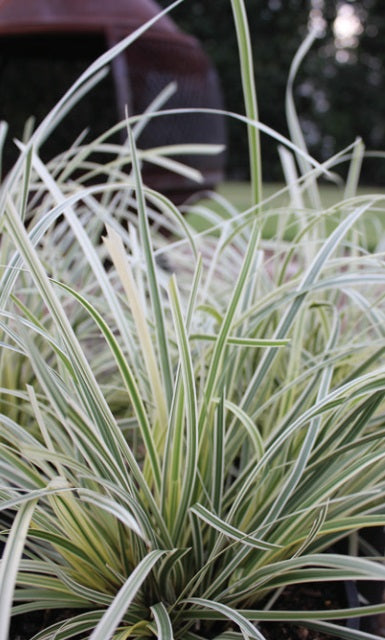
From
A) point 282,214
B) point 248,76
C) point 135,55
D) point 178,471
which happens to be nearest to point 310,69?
point 135,55

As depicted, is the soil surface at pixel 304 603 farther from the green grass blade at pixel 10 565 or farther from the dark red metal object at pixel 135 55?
the dark red metal object at pixel 135 55

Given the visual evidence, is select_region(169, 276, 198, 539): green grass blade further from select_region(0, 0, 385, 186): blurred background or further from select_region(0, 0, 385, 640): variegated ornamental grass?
select_region(0, 0, 385, 186): blurred background

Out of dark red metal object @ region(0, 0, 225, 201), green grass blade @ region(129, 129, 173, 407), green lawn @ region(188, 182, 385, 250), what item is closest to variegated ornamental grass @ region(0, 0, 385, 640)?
green grass blade @ region(129, 129, 173, 407)

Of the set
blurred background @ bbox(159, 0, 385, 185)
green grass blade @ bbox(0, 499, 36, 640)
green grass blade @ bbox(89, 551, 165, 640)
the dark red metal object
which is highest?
blurred background @ bbox(159, 0, 385, 185)

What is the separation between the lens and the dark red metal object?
1929 mm

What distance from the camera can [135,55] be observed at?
2.00 m

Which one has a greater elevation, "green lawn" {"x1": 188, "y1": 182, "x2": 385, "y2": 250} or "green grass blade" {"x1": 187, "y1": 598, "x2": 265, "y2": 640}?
"green lawn" {"x1": 188, "y1": 182, "x2": 385, "y2": 250}

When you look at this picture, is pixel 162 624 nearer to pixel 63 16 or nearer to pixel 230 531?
pixel 230 531

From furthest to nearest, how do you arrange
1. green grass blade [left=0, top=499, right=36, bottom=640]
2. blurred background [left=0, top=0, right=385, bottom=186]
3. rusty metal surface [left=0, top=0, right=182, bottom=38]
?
blurred background [left=0, top=0, right=385, bottom=186] < rusty metal surface [left=0, top=0, right=182, bottom=38] < green grass blade [left=0, top=499, right=36, bottom=640]

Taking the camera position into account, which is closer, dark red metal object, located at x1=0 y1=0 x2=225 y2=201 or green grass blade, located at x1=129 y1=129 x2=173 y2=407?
green grass blade, located at x1=129 y1=129 x2=173 y2=407

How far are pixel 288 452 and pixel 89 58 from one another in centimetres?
204

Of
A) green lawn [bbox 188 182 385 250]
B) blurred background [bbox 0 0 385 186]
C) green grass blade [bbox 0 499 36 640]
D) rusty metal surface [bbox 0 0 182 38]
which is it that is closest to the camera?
green grass blade [bbox 0 499 36 640]

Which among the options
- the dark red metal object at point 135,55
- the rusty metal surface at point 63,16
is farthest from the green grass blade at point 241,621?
the rusty metal surface at point 63,16

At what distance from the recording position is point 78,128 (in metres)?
2.37
